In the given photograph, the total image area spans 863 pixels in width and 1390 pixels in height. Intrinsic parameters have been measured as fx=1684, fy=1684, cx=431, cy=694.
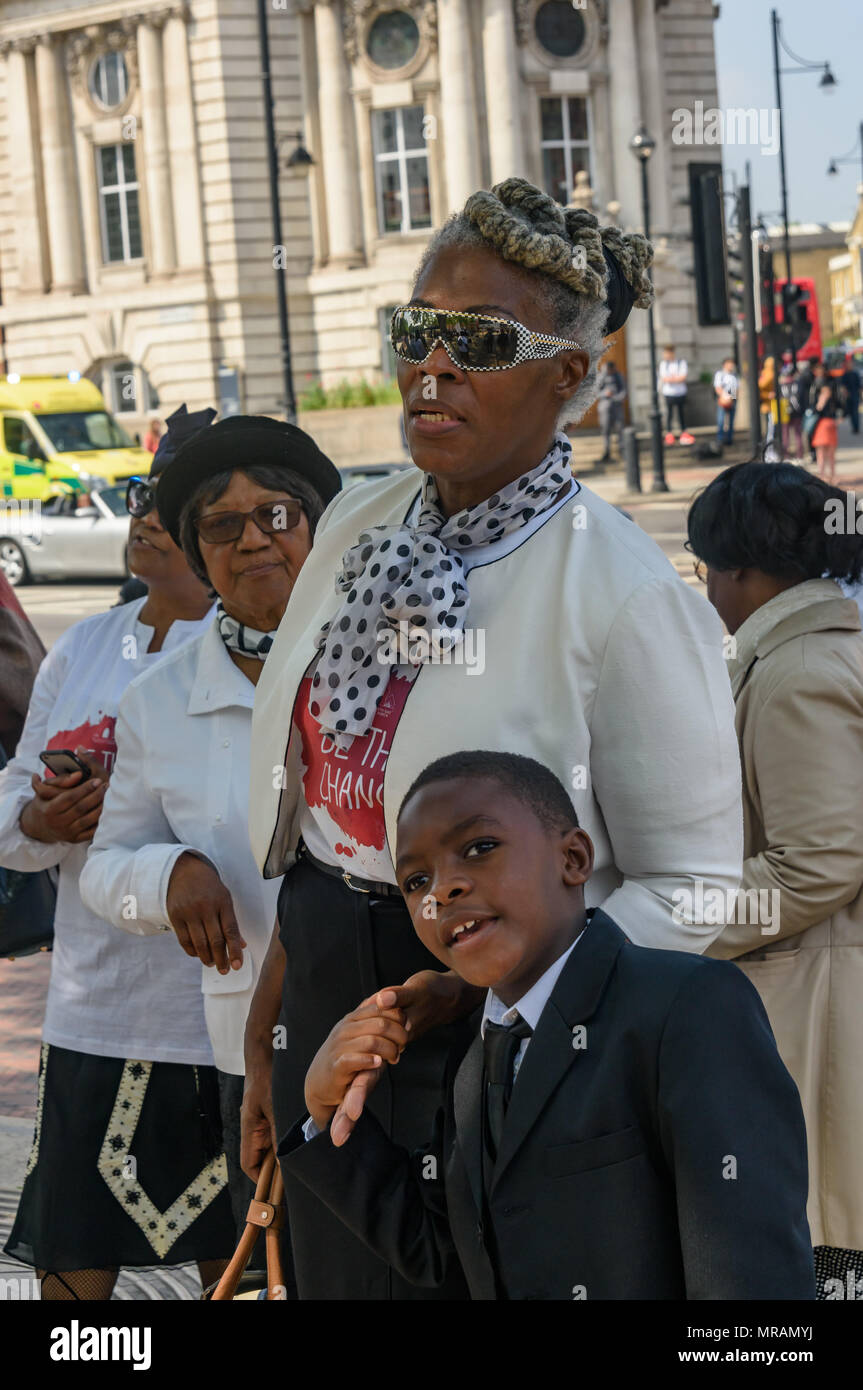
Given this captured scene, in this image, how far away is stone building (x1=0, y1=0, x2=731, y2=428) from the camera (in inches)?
1475

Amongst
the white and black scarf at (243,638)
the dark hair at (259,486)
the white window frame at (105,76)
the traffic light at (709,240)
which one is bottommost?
the white and black scarf at (243,638)

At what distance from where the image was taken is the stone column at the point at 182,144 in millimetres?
38219

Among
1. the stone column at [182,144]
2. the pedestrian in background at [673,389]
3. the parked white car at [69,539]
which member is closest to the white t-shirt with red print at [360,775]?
the parked white car at [69,539]

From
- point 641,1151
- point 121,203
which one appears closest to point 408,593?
point 641,1151

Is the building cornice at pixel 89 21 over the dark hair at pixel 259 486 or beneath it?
over

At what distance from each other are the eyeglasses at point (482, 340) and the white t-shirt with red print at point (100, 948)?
4.46 feet

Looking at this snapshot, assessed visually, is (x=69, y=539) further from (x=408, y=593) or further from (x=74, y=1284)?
(x=408, y=593)

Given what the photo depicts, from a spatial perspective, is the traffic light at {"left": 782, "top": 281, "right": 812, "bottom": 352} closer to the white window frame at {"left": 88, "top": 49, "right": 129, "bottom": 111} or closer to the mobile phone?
the white window frame at {"left": 88, "top": 49, "right": 129, "bottom": 111}

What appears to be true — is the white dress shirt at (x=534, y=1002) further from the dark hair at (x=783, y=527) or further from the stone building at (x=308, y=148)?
the stone building at (x=308, y=148)

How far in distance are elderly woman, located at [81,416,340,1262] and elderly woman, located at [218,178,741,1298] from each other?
1.86 ft

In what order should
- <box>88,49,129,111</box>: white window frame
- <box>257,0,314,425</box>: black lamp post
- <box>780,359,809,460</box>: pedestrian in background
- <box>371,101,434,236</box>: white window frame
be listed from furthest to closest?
<box>88,49,129,111</box>: white window frame
<box>371,101,434,236</box>: white window frame
<box>780,359,809,460</box>: pedestrian in background
<box>257,0,314,425</box>: black lamp post

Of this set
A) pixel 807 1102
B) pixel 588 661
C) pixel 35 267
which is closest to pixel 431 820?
pixel 588 661

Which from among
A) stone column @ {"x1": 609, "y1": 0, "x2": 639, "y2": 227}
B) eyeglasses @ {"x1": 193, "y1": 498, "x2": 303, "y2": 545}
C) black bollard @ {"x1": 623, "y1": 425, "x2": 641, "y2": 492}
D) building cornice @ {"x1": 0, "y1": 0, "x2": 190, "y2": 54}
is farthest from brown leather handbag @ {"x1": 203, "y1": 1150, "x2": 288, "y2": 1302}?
building cornice @ {"x1": 0, "y1": 0, "x2": 190, "y2": 54}

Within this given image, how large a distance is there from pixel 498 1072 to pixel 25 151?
41.6 metres
